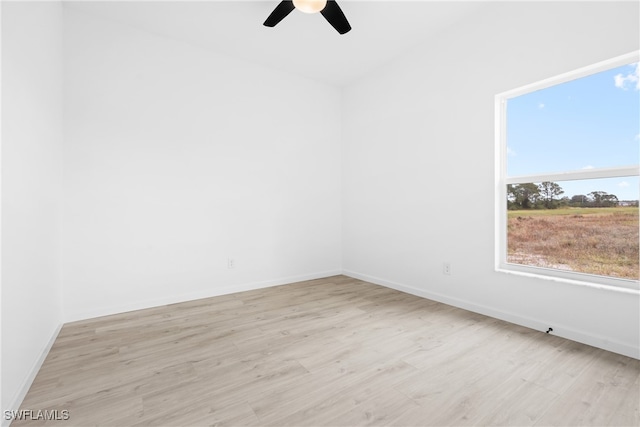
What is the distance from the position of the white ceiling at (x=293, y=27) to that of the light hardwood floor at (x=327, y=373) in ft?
9.01

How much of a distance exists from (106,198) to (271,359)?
7.01 feet

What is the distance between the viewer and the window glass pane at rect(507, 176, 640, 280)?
2031mm

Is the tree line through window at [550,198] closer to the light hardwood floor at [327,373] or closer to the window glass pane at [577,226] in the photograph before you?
the window glass pane at [577,226]

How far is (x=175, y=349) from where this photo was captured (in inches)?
81.3

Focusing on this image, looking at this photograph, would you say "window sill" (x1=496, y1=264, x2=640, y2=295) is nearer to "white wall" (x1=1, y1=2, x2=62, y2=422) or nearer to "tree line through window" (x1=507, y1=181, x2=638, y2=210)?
"tree line through window" (x1=507, y1=181, x2=638, y2=210)

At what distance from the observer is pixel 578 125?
229 cm

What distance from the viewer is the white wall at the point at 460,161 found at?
207 centimetres

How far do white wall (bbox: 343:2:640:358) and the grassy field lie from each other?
8.3 inches

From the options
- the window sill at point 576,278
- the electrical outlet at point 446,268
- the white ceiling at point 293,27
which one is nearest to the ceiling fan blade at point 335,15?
the white ceiling at point 293,27

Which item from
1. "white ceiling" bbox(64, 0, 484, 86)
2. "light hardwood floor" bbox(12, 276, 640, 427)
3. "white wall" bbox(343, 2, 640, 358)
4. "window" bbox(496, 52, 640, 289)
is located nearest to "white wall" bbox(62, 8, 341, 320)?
"white ceiling" bbox(64, 0, 484, 86)

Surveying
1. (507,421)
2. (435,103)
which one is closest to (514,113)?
(435,103)

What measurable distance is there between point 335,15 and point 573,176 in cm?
223

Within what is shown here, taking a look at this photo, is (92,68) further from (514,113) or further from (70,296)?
(514,113)

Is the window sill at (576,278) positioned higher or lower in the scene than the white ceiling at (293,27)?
lower
